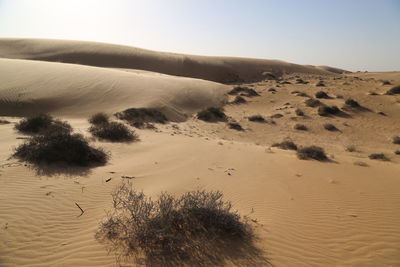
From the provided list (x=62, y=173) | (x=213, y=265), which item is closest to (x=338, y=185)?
(x=213, y=265)

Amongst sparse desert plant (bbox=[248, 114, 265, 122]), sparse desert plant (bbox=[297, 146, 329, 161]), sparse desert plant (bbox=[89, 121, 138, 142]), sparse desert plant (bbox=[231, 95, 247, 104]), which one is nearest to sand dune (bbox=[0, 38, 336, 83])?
sparse desert plant (bbox=[231, 95, 247, 104])

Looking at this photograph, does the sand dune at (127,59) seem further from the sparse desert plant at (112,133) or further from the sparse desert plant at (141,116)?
the sparse desert plant at (112,133)

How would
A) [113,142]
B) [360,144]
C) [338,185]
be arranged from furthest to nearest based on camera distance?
[360,144]
[113,142]
[338,185]

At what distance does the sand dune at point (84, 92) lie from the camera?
49.5 ft

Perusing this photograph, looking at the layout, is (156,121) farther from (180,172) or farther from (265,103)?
(265,103)

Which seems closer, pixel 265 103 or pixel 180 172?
pixel 180 172

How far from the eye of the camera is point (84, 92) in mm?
17500

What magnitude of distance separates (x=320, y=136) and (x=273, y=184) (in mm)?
8910

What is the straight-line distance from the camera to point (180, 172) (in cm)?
639

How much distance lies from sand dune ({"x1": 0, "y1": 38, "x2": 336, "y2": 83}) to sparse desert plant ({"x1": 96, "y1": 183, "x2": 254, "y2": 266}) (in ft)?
148

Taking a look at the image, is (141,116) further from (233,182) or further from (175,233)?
(175,233)

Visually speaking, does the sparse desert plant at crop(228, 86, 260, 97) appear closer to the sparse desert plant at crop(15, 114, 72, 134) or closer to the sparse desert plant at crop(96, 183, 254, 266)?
the sparse desert plant at crop(15, 114, 72, 134)

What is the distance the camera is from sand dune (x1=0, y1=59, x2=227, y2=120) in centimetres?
1510

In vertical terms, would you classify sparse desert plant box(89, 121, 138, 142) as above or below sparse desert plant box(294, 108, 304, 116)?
below
